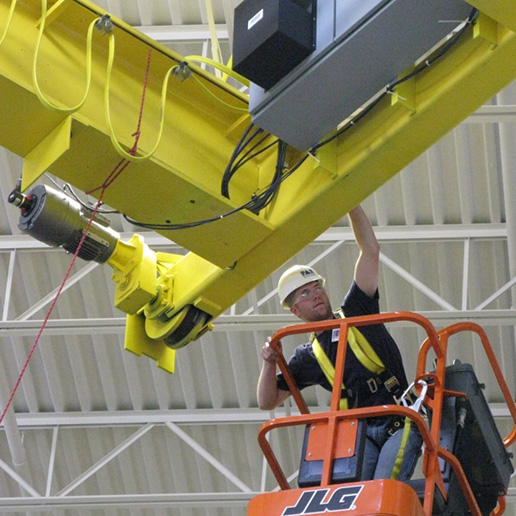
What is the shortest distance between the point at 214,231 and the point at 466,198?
20.7ft

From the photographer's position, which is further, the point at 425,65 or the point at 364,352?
the point at 364,352

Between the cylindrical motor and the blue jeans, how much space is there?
217 centimetres

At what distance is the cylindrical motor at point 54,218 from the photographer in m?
7.06

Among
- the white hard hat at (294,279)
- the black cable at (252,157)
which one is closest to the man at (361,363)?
the white hard hat at (294,279)

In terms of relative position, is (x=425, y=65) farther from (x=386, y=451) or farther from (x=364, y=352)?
(x=386, y=451)

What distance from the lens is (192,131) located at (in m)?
6.96

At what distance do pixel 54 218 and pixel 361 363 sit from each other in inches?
82.1

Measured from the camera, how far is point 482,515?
674cm

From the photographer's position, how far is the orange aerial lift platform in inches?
215

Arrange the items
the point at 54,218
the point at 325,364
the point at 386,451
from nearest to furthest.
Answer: the point at 386,451
the point at 325,364
the point at 54,218

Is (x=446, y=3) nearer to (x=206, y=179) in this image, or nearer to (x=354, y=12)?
(x=354, y=12)

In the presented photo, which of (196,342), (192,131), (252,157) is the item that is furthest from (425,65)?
(196,342)

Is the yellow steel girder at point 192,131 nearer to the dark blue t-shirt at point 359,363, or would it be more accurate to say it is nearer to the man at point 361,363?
the man at point 361,363

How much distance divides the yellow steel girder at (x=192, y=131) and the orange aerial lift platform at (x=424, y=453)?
82 centimetres
